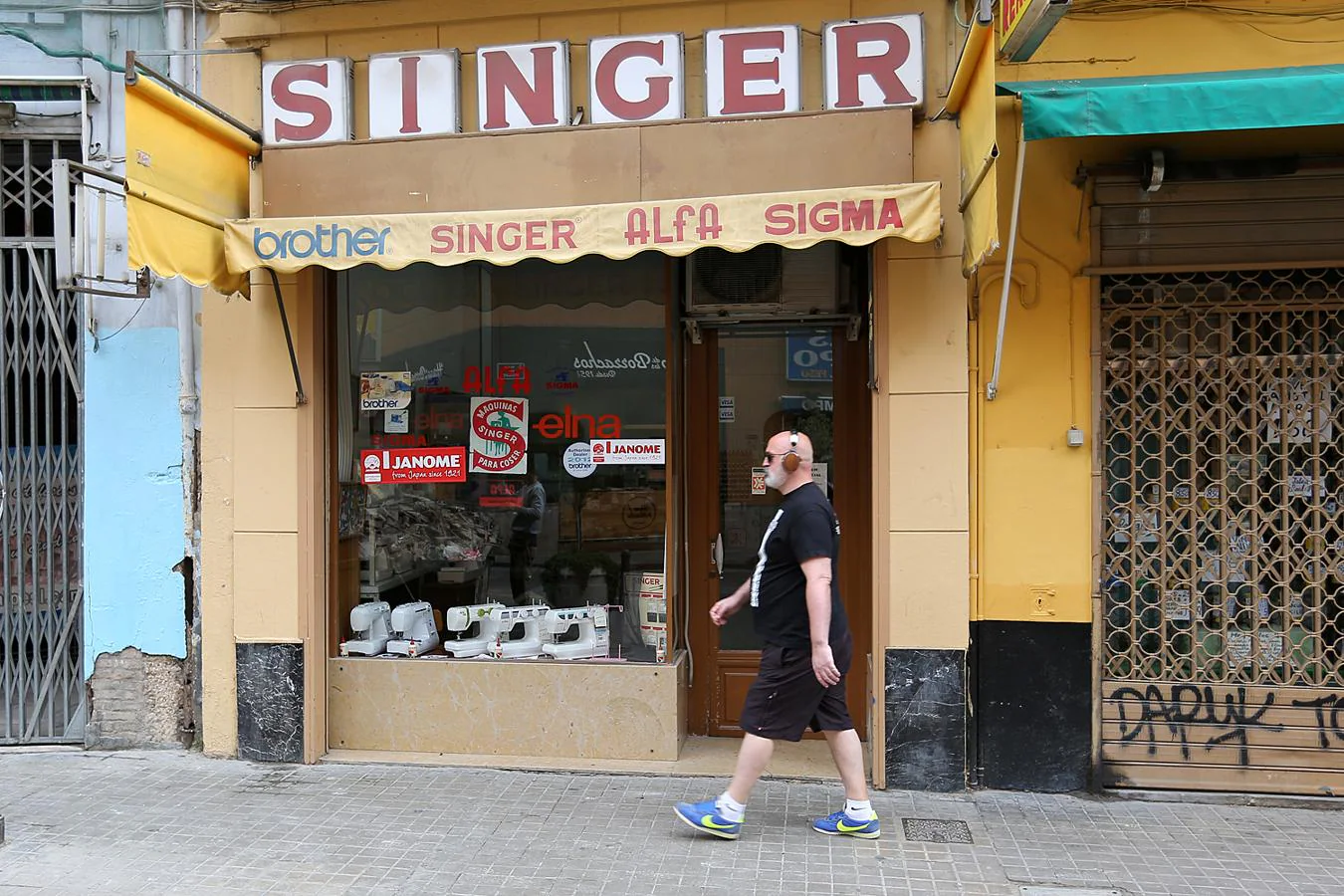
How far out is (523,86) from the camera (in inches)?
222

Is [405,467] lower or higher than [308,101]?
lower

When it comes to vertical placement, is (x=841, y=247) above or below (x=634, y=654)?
above

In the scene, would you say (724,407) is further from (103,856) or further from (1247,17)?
(103,856)

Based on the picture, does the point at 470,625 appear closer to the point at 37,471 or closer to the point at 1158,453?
the point at 37,471

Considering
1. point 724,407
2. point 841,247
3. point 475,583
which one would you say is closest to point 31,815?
point 475,583

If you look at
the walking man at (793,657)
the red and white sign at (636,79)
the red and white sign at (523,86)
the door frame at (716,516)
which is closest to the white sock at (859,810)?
the walking man at (793,657)

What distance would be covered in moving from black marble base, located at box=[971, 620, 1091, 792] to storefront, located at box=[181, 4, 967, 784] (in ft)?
0.75

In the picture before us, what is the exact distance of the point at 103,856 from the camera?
4.55 m

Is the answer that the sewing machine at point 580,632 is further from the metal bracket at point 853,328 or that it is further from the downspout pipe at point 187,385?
the metal bracket at point 853,328

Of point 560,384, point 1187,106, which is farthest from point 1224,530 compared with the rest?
point 560,384

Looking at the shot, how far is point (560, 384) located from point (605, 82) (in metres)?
1.76

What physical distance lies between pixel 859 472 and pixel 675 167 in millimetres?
2167

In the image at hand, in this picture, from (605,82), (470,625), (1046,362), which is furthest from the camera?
(470,625)

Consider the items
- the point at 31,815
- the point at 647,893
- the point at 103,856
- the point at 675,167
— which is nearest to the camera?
the point at 647,893
